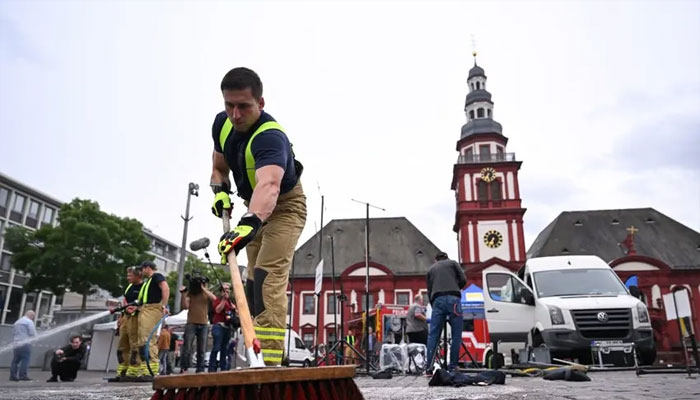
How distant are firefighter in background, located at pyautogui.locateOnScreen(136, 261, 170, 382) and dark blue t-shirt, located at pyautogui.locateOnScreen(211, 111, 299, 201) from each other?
195 inches

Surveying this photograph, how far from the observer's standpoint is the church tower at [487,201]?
4062 cm

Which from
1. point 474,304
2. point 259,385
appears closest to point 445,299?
point 259,385

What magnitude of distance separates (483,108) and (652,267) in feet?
64.6

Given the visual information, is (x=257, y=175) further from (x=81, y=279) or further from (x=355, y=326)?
(x=355, y=326)

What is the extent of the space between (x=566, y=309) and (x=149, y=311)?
7.30 meters

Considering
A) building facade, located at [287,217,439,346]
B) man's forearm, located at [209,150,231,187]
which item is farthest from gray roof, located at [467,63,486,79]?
man's forearm, located at [209,150,231,187]

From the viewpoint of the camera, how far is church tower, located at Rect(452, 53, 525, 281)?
40.6 meters

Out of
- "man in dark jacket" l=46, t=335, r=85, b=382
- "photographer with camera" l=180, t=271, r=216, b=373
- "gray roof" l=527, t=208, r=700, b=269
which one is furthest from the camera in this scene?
"gray roof" l=527, t=208, r=700, b=269

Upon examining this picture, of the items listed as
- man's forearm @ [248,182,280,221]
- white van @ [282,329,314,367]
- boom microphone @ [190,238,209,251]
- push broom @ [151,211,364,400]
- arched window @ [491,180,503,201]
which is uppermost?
arched window @ [491,180,503,201]

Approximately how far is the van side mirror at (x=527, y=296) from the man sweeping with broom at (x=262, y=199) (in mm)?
8212

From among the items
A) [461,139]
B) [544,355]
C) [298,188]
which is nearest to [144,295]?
[298,188]

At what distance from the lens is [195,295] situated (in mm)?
9453

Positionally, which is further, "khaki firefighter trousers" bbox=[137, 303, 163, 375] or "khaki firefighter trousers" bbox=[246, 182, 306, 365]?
"khaki firefighter trousers" bbox=[137, 303, 163, 375]

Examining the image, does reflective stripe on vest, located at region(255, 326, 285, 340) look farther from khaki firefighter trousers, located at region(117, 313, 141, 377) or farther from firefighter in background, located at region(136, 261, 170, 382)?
khaki firefighter trousers, located at region(117, 313, 141, 377)
